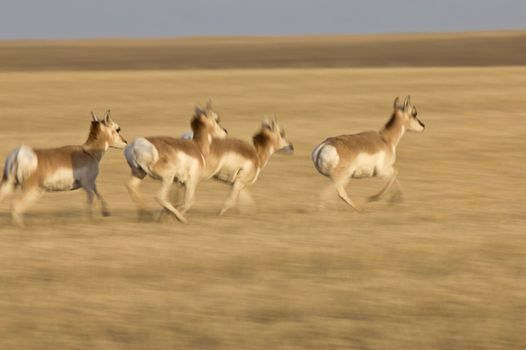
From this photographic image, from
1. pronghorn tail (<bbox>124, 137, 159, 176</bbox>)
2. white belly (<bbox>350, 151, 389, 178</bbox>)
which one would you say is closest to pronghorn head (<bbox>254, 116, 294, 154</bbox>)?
white belly (<bbox>350, 151, 389, 178</bbox>)

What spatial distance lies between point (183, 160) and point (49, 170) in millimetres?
1636

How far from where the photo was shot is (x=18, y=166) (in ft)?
44.9

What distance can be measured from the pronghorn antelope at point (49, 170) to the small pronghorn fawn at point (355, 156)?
2.98m

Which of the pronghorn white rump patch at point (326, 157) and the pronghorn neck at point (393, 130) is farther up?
the pronghorn neck at point (393, 130)

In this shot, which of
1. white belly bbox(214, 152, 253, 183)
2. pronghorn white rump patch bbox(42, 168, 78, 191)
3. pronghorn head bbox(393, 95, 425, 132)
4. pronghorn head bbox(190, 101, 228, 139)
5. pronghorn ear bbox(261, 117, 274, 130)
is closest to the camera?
pronghorn white rump patch bbox(42, 168, 78, 191)

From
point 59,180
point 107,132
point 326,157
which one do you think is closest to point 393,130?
point 326,157

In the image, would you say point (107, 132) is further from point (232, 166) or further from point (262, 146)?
point (262, 146)

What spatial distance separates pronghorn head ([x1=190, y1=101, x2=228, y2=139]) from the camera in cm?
1497

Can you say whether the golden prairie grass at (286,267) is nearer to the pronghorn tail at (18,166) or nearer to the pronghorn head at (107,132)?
the pronghorn tail at (18,166)

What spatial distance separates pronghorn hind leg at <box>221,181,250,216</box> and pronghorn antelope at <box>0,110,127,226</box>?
1.54 metres

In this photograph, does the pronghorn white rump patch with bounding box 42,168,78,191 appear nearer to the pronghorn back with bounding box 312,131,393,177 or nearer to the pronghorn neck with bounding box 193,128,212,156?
the pronghorn neck with bounding box 193,128,212,156

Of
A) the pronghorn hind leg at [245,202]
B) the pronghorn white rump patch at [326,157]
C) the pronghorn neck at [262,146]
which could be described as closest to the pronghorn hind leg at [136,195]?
the pronghorn hind leg at [245,202]

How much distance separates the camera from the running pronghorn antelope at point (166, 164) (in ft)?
45.5

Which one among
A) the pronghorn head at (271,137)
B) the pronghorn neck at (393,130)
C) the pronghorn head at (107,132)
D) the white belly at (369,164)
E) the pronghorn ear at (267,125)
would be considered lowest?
the pronghorn head at (107,132)
